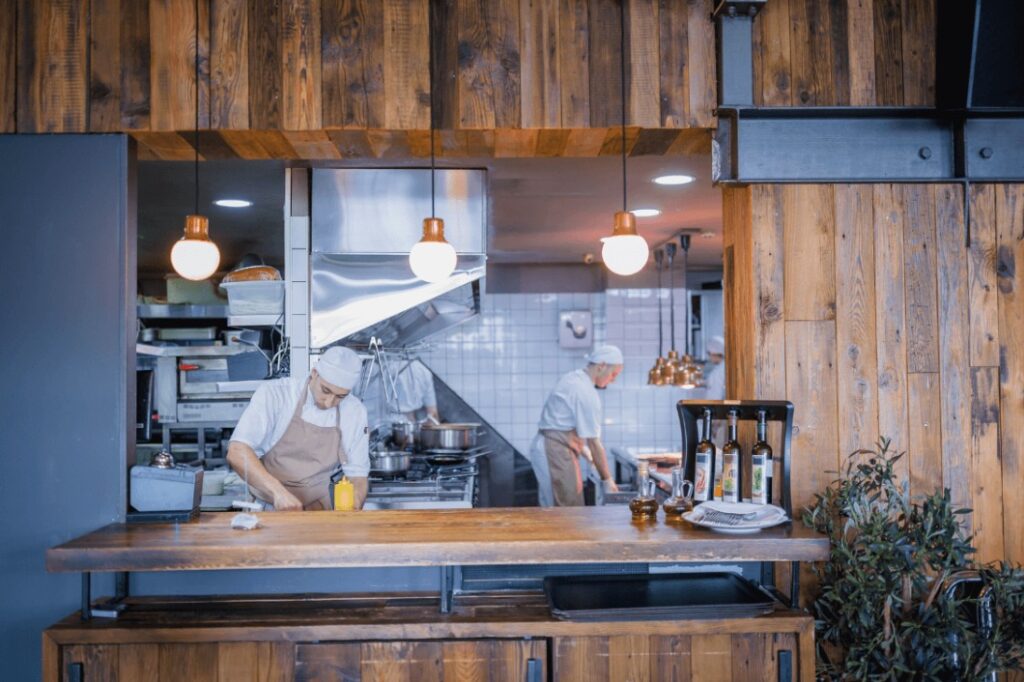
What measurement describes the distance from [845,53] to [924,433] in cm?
153

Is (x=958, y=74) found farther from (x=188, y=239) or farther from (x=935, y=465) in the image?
(x=188, y=239)

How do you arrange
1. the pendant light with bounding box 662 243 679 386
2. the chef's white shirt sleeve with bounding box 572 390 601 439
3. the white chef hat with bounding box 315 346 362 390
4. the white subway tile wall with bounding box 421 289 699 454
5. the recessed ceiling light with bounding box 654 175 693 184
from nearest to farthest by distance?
1. the white chef hat with bounding box 315 346 362 390
2. the recessed ceiling light with bounding box 654 175 693 184
3. the chef's white shirt sleeve with bounding box 572 390 601 439
4. the pendant light with bounding box 662 243 679 386
5. the white subway tile wall with bounding box 421 289 699 454

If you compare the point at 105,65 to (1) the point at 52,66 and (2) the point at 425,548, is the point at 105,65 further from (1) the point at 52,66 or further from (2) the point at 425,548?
(2) the point at 425,548

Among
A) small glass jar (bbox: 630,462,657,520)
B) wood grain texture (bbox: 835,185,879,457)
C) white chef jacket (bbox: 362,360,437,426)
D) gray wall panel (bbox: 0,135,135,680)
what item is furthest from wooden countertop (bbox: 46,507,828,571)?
white chef jacket (bbox: 362,360,437,426)

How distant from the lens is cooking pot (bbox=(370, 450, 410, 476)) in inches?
203

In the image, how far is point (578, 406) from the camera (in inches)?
258

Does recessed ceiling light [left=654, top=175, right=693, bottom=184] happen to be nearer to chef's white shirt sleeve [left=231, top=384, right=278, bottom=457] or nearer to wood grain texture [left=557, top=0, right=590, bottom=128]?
wood grain texture [left=557, top=0, right=590, bottom=128]

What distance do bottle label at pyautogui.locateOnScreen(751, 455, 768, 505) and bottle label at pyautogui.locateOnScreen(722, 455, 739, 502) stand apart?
0.22ft

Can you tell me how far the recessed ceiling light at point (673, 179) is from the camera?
513 cm

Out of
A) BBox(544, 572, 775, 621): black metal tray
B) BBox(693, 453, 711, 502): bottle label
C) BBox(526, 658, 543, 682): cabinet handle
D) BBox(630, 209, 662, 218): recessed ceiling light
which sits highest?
BBox(630, 209, 662, 218): recessed ceiling light

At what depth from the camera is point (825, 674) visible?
2.95m

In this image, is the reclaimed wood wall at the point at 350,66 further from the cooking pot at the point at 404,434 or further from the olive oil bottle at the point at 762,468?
the cooking pot at the point at 404,434

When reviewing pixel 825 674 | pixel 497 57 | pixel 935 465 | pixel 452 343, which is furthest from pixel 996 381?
pixel 452 343

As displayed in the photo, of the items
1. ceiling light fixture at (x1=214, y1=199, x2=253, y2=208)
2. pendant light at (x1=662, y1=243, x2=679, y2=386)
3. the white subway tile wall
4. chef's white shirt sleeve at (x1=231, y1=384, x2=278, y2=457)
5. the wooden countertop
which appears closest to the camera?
the wooden countertop
